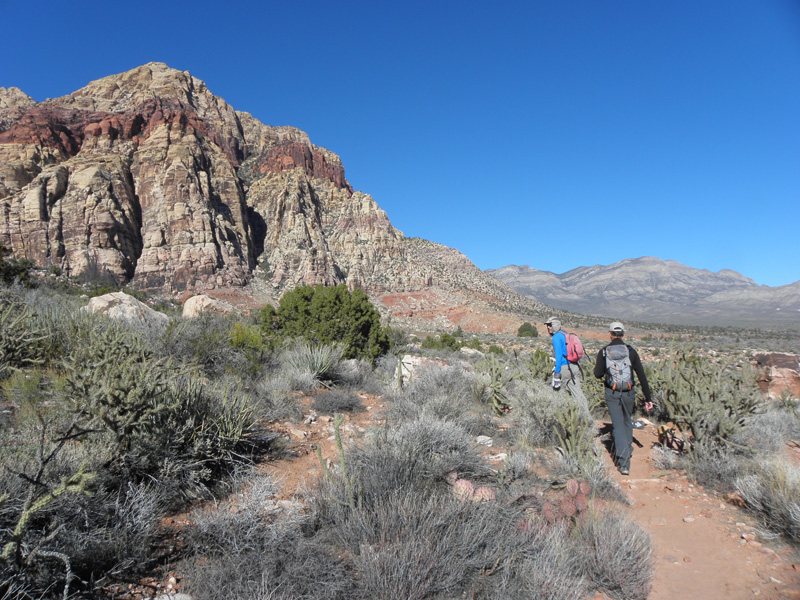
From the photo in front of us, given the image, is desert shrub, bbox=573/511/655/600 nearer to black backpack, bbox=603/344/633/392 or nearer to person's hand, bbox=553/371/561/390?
black backpack, bbox=603/344/633/392

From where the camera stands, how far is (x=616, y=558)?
2.92m

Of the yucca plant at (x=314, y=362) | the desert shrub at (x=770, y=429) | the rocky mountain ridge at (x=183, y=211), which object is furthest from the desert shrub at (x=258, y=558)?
the rocky mountain ridge at (x=183, y=211)

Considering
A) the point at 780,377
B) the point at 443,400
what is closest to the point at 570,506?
the point at 443,400

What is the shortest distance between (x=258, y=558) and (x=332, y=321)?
909cm

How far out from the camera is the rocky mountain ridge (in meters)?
50.2

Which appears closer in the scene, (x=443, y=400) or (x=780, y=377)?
(x=443, y=400)

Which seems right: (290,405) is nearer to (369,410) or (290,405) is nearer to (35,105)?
(369,410)

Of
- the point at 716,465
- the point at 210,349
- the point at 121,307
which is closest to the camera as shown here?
the point at 716,465

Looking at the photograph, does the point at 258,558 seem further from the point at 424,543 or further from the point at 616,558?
the point at 616,558

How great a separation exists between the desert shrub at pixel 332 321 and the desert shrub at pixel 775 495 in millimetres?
8624

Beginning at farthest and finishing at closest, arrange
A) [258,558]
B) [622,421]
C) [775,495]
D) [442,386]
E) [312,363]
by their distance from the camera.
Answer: [312,363] → [442,386] → [622,421] → [775,495] → [258,558]

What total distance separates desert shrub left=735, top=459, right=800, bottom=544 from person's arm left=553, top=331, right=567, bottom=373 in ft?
8.57

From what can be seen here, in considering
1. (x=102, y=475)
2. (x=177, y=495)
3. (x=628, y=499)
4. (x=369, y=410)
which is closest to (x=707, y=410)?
(x=628, y=499)

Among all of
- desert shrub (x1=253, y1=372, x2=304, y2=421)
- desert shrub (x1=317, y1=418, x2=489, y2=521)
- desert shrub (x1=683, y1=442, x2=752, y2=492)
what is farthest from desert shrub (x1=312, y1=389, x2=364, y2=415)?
desert shrub (x1=683, y1=442, x2=752, y2=492)
